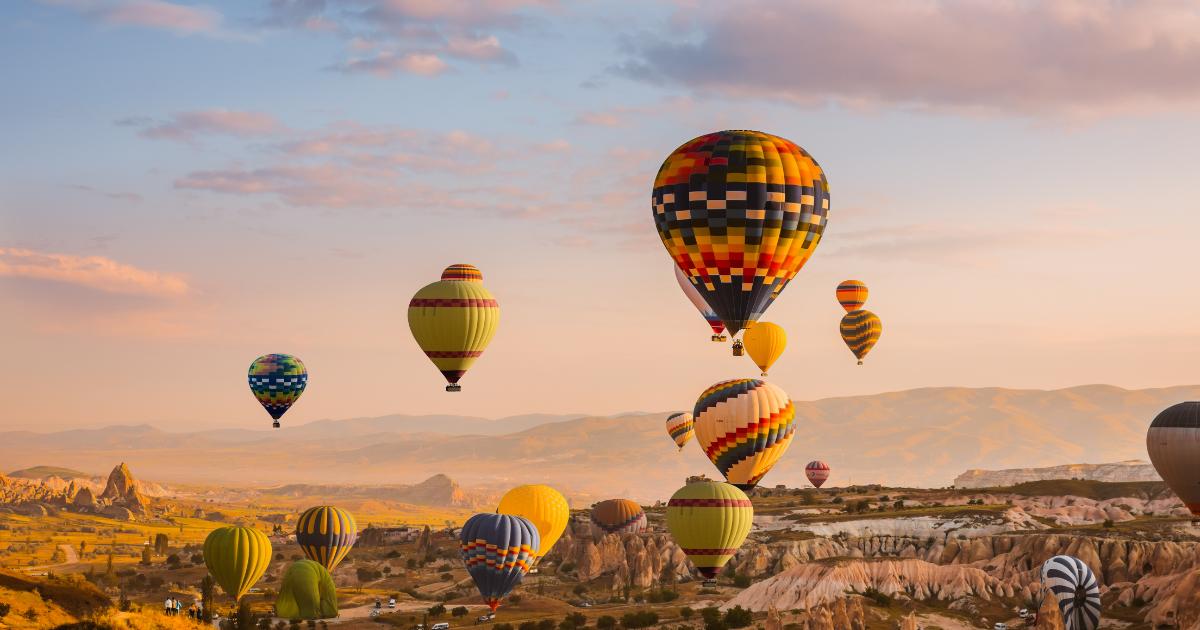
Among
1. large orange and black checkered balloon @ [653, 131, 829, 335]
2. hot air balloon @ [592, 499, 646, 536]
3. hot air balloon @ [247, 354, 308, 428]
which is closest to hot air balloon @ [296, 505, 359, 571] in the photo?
hot air balloon @ [247, 354, 308, 428]

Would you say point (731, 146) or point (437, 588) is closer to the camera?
point (731, 146)

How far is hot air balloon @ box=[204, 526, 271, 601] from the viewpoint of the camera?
97000 millimetres

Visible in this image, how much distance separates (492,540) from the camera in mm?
93438

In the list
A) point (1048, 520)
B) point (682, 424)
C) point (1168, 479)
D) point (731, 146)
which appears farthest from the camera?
point (682, 424)

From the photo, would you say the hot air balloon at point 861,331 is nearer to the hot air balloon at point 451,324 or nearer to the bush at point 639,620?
the bush at point 639,620

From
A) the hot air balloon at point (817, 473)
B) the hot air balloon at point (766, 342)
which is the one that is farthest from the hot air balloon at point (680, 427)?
the hot air balloon at point (766, 342)

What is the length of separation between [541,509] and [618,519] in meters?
30.6

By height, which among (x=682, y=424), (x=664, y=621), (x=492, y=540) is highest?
(x=682, y=424)

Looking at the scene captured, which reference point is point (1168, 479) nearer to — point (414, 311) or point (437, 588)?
point (414, 311)

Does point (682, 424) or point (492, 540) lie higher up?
point (682, 424)

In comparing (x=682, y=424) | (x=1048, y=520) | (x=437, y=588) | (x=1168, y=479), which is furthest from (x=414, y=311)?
(x=682, y=424)

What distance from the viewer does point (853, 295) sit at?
152750mm

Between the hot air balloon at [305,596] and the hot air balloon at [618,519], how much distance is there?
135 ft

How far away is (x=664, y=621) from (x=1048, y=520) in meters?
46.9
